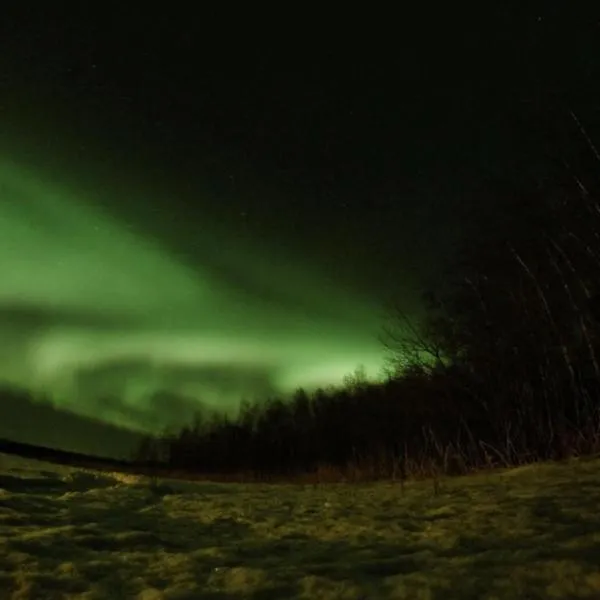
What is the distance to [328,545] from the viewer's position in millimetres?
8242

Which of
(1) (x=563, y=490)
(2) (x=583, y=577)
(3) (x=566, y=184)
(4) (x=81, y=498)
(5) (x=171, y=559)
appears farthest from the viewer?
(3) (x=566, y=184)

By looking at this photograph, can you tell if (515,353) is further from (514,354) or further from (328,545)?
(328,545)

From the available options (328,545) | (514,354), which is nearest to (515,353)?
(514,354)

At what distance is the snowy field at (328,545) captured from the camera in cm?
621

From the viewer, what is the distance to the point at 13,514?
448 inches

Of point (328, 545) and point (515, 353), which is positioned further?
point (515, 353)

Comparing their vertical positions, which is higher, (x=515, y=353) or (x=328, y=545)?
(x=515, y=353)

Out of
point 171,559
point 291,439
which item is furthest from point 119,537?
point 291,439

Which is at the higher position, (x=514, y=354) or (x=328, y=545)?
(x=514, y=354)

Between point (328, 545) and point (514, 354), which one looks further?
point (514, 354)

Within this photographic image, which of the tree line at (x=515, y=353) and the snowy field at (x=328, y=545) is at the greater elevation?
the tree line at (x=515, y=353)

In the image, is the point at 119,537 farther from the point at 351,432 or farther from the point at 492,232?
the point at 351,432

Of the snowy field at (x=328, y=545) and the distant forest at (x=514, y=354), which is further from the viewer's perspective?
the distant forest at (x=514, y=354)

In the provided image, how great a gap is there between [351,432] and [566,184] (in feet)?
150
